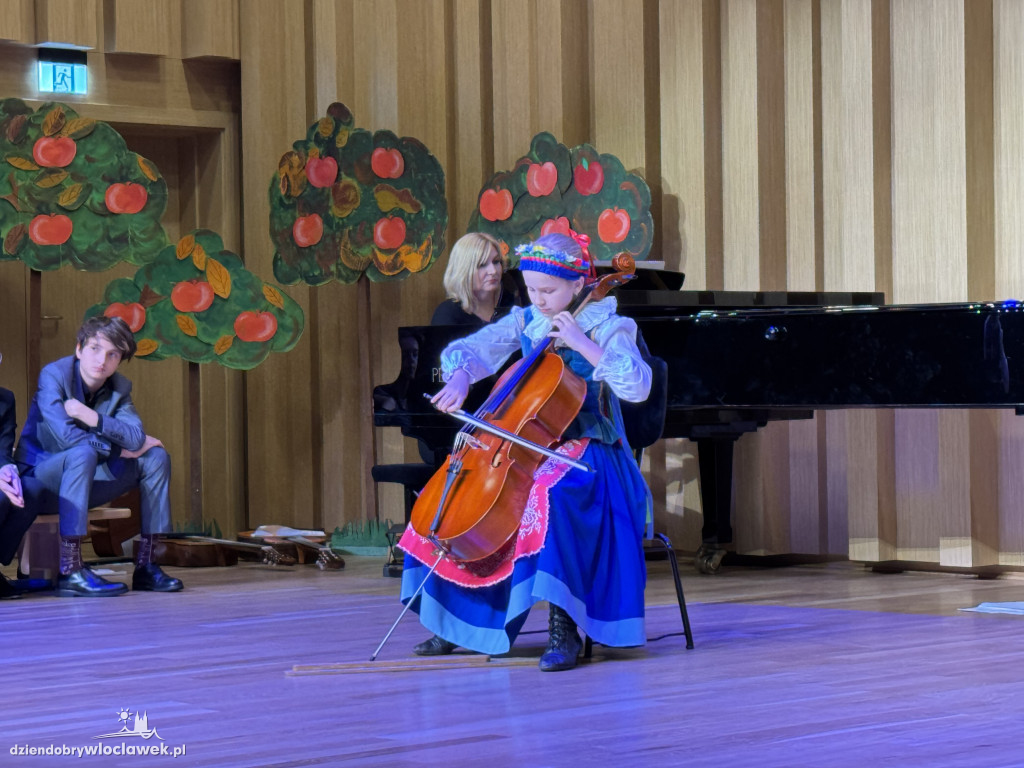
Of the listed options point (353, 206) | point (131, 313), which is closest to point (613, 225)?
point (353, 206)

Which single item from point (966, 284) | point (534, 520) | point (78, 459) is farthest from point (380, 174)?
point (534, 520)

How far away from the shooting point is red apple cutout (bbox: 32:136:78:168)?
6656 mm

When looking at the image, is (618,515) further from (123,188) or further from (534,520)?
(123,188)

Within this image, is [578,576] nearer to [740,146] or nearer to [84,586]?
[84,586]

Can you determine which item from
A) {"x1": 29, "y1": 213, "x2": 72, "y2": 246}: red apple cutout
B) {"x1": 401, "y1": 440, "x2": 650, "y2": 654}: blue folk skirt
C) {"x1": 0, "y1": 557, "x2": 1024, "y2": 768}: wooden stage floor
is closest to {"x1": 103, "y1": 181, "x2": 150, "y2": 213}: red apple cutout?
{"x1": 29, "y1": 213, "x2": 72, "y2": 246}: red apple cutout

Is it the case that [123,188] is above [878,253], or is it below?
above

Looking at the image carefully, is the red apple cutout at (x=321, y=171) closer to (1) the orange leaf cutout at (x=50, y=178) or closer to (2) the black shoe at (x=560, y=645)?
(1) the orange leaf cutout at (x=50, y=178)

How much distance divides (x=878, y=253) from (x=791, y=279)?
48cm

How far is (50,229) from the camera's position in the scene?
6.65 m

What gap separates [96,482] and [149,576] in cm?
40

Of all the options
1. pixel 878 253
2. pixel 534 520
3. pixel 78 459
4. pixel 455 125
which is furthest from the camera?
pixel 455 125

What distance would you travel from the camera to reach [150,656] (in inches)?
156

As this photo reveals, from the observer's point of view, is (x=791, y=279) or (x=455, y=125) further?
(x=455, y=125)

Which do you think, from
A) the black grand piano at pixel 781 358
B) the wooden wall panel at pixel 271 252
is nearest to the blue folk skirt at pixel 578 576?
the black grand piano at pixel 781 358
